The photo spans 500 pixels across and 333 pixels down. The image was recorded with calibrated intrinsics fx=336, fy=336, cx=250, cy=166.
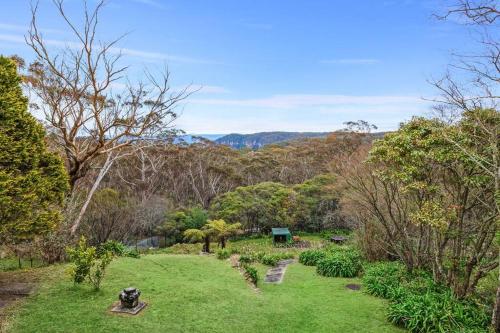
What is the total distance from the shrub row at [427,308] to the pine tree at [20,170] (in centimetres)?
789

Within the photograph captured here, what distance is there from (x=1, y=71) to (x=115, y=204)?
483 inches

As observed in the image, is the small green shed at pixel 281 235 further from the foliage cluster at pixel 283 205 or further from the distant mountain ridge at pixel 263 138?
the distant mountain ridge at pixel 263 138

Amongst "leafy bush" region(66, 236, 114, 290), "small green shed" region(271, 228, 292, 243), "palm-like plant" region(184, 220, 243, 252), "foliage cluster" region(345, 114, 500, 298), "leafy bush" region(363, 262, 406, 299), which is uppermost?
"foliage cluster" region(345, 114, 500, 298)

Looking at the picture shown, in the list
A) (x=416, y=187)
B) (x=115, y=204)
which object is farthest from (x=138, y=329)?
(x=115, y=204)

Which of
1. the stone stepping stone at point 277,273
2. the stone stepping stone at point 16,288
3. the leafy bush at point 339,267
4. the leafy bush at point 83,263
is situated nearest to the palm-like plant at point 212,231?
the stone stepping stone at point 277,273

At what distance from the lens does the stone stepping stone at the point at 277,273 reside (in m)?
11.2

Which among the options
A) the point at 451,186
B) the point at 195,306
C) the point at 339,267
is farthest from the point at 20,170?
the point at 451,186

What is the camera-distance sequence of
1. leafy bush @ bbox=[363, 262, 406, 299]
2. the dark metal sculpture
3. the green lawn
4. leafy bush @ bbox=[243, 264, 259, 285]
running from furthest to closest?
leafy bush @ bbox=[243, 264, 259, 285] < leafy bush @ bbox=[363, 262, 406, 299] < the dark metal sculpture < the green lawn

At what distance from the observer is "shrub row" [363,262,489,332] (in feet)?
22.7

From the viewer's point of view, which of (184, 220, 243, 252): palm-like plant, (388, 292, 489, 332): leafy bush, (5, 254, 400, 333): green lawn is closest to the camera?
(5, 254, 400, 333): green lawn

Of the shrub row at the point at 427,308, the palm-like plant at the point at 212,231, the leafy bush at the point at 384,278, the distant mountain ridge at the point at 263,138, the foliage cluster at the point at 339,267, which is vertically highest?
the distant mountain ridge at the point at 263,138

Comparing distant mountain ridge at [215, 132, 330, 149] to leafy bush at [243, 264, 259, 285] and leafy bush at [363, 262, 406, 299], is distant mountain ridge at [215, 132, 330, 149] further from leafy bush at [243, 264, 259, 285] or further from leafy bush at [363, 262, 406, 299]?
leafy bush at [243, 264, 259, 285]

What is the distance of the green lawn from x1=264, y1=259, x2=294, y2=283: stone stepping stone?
73cm

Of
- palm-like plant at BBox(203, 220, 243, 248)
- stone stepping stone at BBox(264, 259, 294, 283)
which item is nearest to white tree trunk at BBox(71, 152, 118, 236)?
stone stepping stone at BBox(264, 259, 294, 283)
